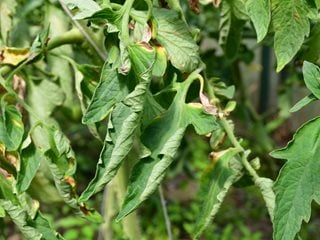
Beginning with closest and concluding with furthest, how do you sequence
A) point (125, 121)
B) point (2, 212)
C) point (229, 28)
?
1. point (125, 121)
2. point (2, 212)
3. point (229, 28)

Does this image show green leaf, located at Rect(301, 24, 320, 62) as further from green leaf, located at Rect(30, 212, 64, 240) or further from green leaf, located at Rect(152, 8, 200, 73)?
green leaf, located at Rect(30, 212, 64, 240)

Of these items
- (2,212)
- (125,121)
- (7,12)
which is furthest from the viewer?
(7,12)

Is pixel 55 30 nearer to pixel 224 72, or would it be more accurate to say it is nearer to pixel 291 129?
pixel 224 72

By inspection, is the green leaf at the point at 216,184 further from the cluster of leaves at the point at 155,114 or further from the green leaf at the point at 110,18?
the green leaf at the point at 110,18

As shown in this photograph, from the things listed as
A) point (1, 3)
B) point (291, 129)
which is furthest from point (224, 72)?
point (291, 129)

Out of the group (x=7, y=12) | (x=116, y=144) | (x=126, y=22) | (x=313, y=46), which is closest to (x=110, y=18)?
(x=126, y=22)

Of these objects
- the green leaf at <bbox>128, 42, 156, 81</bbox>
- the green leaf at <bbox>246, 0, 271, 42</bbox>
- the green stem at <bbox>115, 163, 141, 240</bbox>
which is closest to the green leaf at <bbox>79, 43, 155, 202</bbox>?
the green leaf at <bbox>128, 42, 156, 81</bbox>

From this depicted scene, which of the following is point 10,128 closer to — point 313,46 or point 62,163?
point 62,163
